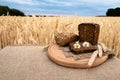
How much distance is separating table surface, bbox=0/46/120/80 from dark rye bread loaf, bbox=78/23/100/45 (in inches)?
5.9

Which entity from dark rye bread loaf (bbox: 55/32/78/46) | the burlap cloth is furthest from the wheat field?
the burlap cloth

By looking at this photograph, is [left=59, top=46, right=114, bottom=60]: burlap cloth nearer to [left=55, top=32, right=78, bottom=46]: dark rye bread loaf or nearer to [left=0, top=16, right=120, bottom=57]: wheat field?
[left=55, top=32, right=78, bottom=46]: dark rye bread loaf

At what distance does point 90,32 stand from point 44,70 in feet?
1.22

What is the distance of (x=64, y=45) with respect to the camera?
52.2 inches

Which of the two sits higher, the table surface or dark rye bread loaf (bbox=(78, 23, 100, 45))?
dark rye bread loaf (bbox=(78, 23, 100, 45))

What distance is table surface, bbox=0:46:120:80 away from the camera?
1.00 meters

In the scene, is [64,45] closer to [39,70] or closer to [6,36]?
[39,70]

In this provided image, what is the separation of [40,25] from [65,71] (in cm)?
124

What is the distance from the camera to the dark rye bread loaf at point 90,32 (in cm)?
125

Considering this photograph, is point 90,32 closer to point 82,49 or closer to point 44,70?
point 82,49

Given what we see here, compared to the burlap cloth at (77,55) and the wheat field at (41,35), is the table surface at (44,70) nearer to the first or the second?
the burlap cloth at (77,55)

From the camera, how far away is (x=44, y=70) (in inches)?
41.4

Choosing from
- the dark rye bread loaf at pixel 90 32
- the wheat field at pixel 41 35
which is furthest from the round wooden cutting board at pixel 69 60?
the wheat field at pixel 41 35

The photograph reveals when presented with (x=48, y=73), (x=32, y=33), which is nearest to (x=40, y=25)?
(x=32, y=33)
